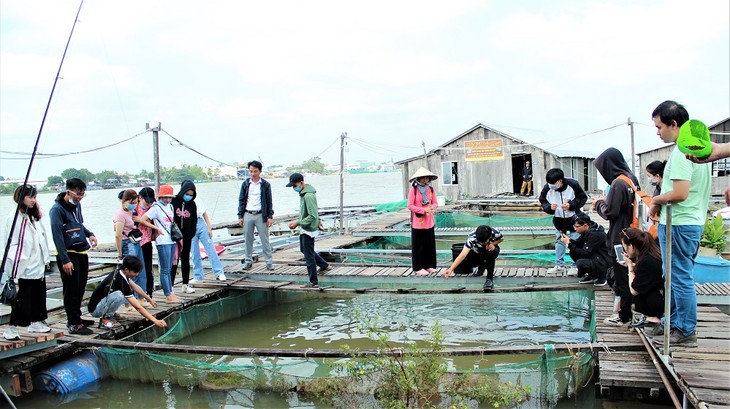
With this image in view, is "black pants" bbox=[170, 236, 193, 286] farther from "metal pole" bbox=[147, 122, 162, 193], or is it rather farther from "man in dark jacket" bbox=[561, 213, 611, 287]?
"man in dark jacket" bbox=[561, 213, 611, 287]

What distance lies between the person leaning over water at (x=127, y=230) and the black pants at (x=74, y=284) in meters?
0.71

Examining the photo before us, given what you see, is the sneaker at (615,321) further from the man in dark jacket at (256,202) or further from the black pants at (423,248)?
the man in dark jacket at (256,202)

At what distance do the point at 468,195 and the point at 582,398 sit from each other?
18495 mm

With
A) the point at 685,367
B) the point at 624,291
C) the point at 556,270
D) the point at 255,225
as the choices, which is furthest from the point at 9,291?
the point at 556,270

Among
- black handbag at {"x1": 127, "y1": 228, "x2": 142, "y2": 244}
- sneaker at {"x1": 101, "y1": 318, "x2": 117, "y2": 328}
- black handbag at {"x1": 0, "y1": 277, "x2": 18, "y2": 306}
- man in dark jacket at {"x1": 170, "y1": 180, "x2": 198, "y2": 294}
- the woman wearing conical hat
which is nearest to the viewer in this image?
black handbag at {"x1": 0, "y1": 277, "x2": 18, "y2": 306}

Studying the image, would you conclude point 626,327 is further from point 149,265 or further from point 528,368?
point 149,265

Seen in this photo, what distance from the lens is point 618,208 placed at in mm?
4738

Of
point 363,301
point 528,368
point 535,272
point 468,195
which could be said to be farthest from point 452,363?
point 468,195

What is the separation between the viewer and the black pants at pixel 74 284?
16.7ft

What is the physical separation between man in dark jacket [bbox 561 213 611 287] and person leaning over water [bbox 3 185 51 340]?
5571mm

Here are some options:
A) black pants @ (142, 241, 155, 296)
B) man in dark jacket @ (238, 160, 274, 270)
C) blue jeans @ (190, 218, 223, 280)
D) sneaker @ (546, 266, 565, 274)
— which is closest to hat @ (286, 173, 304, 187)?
man in dark jacket @ (238, 160, 274, 270)

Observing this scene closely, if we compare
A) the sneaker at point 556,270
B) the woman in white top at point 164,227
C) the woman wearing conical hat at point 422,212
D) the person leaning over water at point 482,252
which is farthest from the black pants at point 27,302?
the sneaker at point 556,270

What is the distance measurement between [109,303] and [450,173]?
18.5 m

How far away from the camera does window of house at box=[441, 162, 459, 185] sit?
22.7 m
